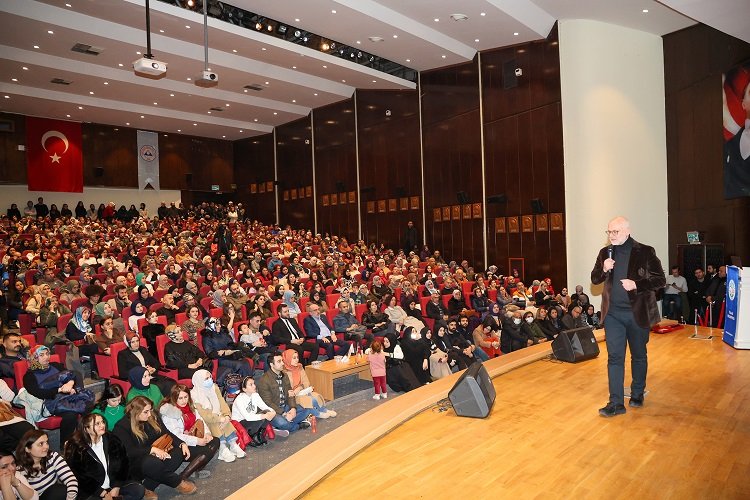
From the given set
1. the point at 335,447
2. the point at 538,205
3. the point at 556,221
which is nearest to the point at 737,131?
the point at 556,221

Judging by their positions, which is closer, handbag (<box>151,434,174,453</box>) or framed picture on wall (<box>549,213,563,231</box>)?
handbag (<box>151,434,174,453</box>)

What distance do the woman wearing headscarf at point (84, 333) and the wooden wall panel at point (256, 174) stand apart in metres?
13.7

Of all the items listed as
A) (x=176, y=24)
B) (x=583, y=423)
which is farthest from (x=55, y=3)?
(x=583, y=423)

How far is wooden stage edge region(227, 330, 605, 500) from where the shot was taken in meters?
2.54

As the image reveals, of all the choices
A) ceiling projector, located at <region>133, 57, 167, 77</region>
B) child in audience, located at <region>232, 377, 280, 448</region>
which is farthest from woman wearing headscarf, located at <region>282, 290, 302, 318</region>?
ceiling projector, located at <region>133, 57, 167, 77</region>

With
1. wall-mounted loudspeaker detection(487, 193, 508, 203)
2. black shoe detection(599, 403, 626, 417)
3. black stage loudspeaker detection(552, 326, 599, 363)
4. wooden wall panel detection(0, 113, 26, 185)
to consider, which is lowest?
black shoe detection(599, 403, 626, 417)

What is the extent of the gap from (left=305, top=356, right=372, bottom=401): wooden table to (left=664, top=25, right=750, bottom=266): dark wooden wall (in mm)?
6897

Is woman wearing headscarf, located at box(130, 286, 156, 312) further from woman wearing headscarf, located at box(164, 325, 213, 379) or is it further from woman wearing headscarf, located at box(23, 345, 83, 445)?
woman wearing headscarf, located at box(23, 345, 83, 445)

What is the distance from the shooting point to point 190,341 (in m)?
5.92

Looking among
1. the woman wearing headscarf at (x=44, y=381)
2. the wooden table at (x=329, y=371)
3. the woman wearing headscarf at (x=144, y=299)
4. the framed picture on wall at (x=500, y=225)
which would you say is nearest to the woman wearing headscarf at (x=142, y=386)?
the woman wearing headscarf at (x=44, y=381)

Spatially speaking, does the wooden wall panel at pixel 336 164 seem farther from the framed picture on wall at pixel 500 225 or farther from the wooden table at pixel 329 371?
the wooden table at pixel 329 371

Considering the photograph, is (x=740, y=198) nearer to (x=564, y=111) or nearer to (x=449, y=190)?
(x=564, y=111)

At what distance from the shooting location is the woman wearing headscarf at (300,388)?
16.9 ft

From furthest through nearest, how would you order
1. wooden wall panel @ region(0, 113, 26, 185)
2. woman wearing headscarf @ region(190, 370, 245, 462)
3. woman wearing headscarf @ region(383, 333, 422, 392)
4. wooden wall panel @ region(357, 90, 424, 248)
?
wooden wall panel @ region(0, 113, 26, 185)
wooden wall panel @ region(357, 90, 424, 248)
woman wearing headscarf @ region(383, 333, 422, 392)
woman wearing headscarf @ region(190, 370, 245, 462)
